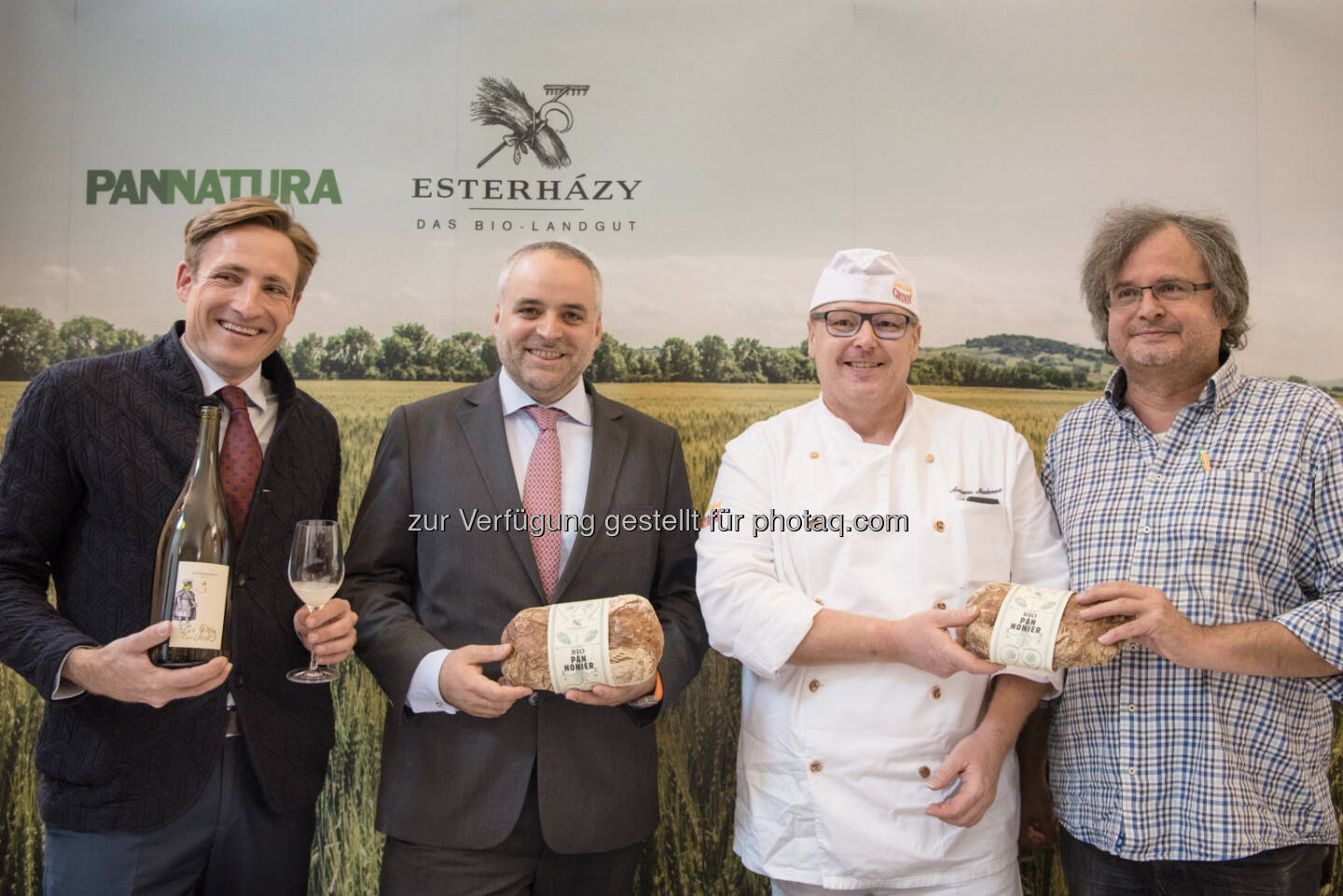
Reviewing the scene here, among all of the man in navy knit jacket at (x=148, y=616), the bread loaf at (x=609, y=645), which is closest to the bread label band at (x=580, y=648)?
the bread loaf at (x=609, y=645)

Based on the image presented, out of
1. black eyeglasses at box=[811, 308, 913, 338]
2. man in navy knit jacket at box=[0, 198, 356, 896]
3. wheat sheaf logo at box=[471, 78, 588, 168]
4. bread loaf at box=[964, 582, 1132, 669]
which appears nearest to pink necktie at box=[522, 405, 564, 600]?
man in navy knit jacket at box=[0, 198, 356, 896]

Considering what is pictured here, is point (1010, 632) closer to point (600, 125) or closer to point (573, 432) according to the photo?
point (573, 432)

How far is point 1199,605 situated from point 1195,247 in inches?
36.9

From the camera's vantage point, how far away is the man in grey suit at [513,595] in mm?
2279

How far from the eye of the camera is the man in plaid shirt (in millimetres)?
2104

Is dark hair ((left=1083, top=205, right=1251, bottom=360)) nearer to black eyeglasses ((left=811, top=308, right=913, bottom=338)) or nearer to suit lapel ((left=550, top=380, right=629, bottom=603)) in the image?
black eyeglasses ((left=811, top=308, right=913, bottom=338))

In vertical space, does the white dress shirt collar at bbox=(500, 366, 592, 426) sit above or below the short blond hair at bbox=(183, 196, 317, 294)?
below

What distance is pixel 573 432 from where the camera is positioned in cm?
259

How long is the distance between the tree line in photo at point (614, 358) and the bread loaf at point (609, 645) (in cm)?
144

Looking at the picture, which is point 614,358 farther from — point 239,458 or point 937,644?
point 937,644

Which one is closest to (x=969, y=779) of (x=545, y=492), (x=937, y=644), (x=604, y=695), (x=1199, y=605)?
(x=937, y=644)

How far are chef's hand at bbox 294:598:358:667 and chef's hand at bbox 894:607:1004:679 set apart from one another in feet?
4.30

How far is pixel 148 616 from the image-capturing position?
2.12 m

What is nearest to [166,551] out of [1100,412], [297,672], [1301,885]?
[297,672]
